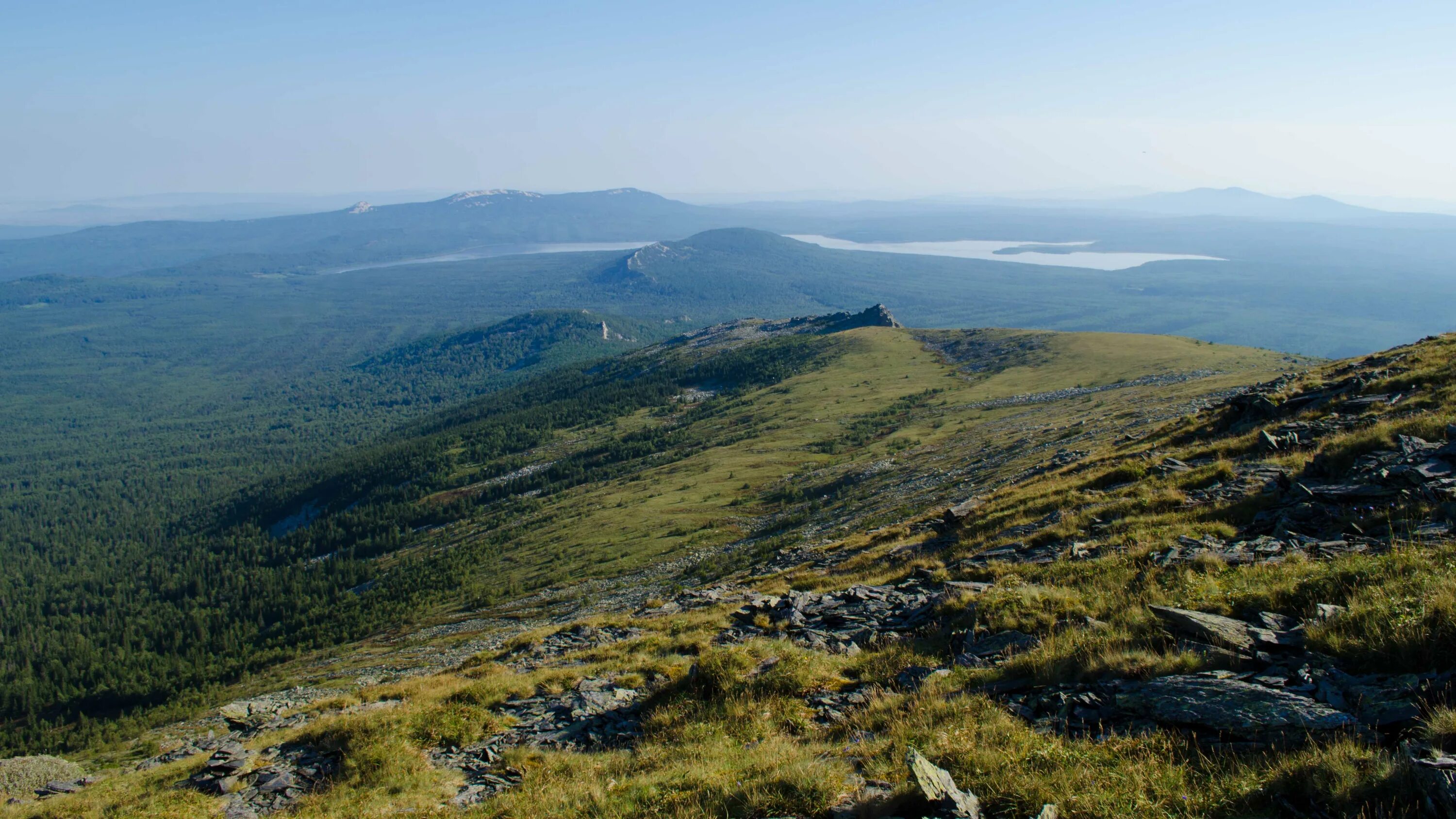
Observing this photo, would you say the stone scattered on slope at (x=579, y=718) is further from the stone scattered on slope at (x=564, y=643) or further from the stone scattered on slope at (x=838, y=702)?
the stone scattered on slope at (x=564, y=643)

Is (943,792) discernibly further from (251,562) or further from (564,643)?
(251,562)

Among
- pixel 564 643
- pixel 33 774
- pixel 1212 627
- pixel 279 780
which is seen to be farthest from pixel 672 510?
pixel 1212 627

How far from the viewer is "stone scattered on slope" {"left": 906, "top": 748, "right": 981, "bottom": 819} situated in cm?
736

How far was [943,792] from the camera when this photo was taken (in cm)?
767

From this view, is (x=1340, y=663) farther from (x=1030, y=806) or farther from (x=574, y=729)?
(x=574, y=729)

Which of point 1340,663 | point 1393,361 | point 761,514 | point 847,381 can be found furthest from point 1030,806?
point 847,381

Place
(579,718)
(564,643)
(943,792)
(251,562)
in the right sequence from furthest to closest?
(251,562)
(564,643)
(579,718)
(943,792)

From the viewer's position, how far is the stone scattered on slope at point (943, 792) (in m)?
7.36

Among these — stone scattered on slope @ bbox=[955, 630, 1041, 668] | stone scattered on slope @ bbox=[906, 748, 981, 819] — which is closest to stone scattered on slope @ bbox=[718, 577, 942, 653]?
stone scattered on slope @ bbox=[955, 630, 1041, 668]

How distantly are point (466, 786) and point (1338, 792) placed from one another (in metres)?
13.1

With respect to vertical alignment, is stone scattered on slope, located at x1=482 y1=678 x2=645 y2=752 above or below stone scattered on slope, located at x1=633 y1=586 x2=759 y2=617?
above

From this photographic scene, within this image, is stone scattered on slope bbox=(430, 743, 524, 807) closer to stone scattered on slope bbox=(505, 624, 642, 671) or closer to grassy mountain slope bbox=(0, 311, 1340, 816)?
grassy mountain slope bbox=(0, 311, 1340, 816)

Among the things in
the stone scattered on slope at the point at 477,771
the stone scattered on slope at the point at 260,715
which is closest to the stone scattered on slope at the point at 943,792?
the stone scattered on slope at the point at 477,771

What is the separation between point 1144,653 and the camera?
1015 cm
